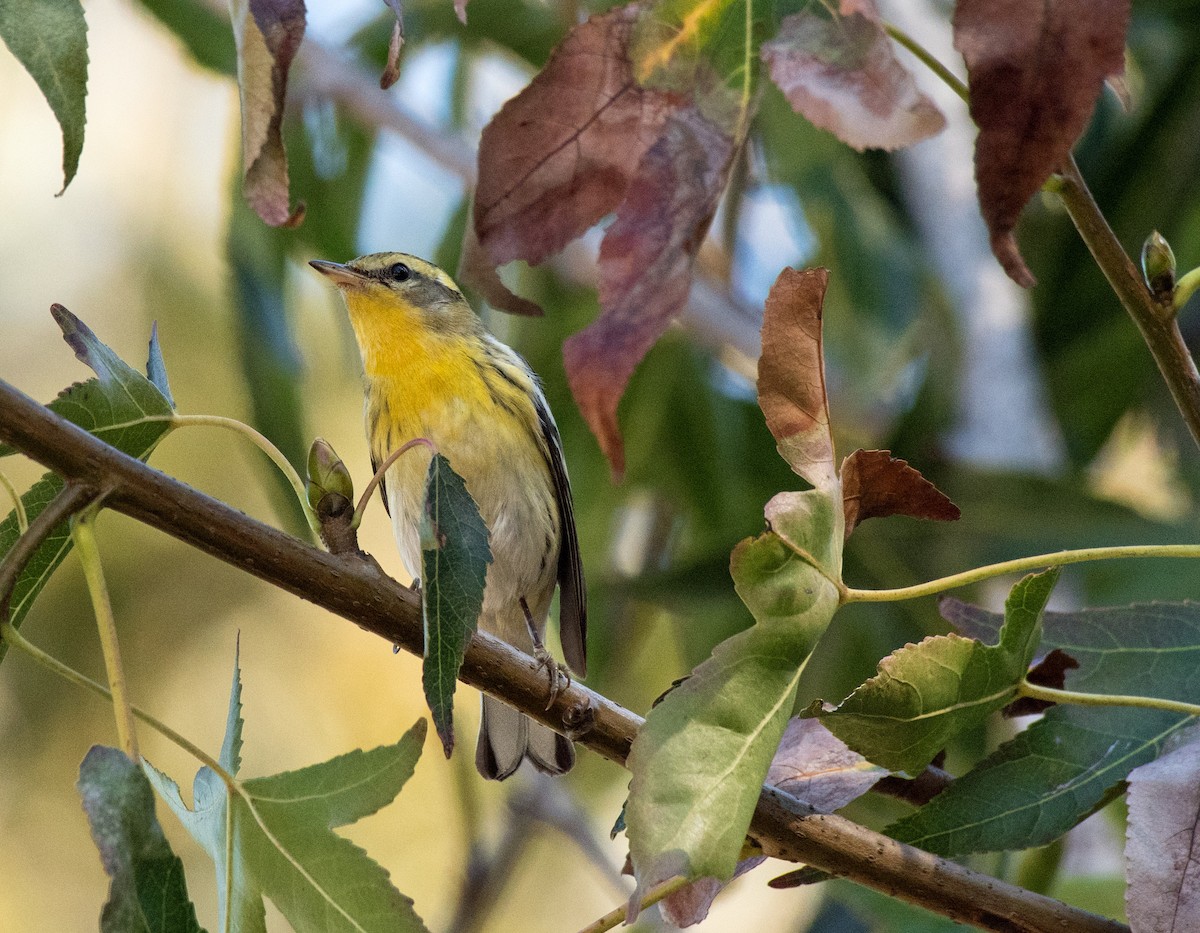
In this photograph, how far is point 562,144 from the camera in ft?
4.45

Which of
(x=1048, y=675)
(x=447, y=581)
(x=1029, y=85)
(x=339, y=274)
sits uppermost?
(x=339, y=274)

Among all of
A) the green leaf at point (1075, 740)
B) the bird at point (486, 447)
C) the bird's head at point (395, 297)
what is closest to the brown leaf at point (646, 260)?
the green leaf at point (1075, 740)

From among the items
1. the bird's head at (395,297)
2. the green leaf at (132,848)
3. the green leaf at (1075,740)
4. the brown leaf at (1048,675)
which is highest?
the bird's head at (395,297)

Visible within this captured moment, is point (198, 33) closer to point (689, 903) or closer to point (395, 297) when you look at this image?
point (395, 297)

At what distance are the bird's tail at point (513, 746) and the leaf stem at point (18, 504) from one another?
1818 mm

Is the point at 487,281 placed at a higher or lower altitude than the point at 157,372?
lower

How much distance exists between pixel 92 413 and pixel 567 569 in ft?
7.62

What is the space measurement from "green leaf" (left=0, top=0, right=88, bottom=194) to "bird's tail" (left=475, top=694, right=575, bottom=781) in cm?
208

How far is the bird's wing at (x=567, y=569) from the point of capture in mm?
3242

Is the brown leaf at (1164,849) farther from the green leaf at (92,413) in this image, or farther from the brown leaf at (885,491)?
the green leaf at (92,413)

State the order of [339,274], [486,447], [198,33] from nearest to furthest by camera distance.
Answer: [486,447] < [339,274] < [198,33]

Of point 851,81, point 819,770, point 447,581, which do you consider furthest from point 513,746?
point 851,81

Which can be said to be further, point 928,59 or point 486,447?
point 486,447

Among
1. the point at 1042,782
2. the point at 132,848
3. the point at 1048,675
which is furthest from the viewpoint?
the point at 1048,675
